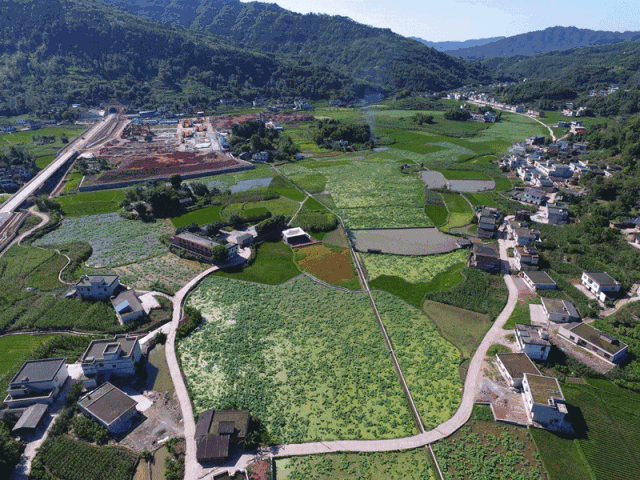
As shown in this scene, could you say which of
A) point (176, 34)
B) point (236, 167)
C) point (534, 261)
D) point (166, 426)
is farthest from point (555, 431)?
point (176, 34)

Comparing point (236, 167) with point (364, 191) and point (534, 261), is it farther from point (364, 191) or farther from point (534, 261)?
point (534, 261)

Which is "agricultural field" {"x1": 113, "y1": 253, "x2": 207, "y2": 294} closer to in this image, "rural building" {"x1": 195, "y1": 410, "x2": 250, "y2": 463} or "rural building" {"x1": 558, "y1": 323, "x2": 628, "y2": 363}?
"rural building" {"x1": 195, "y1": 410, "x2": 250, "y2": 463}

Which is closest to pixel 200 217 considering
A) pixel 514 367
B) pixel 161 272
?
pixel 161 272

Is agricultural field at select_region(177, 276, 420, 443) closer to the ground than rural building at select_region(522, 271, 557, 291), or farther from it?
closer to the ground

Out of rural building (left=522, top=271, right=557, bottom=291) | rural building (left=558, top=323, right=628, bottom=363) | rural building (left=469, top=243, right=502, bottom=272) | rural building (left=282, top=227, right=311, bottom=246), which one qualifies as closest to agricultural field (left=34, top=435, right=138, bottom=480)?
rural building (left=282, top=227, right=311, bottom=246)

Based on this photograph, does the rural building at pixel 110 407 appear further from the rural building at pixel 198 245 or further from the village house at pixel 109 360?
the rural building at pixel 198 245

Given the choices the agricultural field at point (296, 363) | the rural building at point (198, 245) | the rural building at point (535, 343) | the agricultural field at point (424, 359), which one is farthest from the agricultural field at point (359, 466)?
the rural building at point (198, 245)
